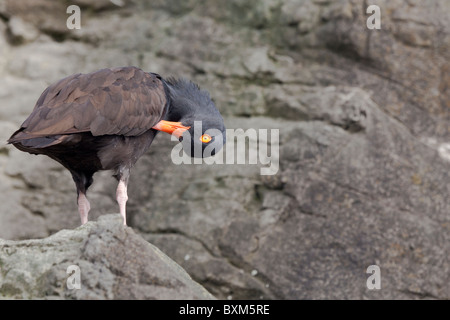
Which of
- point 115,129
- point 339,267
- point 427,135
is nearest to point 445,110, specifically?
point 427,135

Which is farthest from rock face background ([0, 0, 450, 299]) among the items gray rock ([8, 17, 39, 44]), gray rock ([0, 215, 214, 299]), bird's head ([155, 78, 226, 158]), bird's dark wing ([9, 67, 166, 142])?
gray rock ([0, 215, 214, 299])

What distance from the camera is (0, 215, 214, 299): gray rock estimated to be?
4.81 m

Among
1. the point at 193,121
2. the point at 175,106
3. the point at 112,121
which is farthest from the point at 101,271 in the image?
the point at 175,106

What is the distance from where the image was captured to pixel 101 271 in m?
4.86

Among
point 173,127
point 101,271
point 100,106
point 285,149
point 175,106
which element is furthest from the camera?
point 285,149

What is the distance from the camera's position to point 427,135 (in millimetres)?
9570

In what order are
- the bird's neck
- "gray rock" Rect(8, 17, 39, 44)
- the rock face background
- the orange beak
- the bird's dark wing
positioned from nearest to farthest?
the bird's dark wing, the orange beak, the bird's neck, the rock face background, "gray rock" Rect(8, 17, 39, 44)

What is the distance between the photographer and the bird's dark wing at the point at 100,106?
19.8 ft

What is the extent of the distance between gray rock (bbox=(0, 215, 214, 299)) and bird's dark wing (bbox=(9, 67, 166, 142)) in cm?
121

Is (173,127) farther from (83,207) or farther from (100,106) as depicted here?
(83,207)

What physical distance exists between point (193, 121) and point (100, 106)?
1068 mm

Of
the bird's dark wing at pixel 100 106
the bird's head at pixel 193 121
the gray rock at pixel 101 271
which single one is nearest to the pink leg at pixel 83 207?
the bird's dark wing at pixel 100 106

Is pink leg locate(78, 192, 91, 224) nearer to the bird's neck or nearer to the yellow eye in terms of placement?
the bird's neck

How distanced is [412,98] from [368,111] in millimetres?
735
